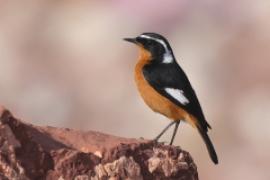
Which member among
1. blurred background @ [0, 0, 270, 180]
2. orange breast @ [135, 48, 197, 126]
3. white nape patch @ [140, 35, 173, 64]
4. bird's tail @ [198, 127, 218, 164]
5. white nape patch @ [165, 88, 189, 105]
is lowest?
blurred background @ [0, 0, 270, 180]

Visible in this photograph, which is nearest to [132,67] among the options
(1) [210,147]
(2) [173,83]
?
(2) [173,83]

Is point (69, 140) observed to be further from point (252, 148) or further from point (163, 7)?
point (163, 7)

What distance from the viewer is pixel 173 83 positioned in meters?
12.0

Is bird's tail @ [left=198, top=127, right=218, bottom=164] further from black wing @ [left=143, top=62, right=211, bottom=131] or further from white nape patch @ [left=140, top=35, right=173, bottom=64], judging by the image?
white nape patch @ [left=140, top=35, right=173, bottom=64]

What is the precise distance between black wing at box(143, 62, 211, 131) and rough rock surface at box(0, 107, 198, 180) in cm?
321

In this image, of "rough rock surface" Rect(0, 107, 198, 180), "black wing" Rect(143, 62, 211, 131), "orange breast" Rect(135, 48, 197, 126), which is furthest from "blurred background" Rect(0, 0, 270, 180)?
"rough rock surface" Rect(0, 107, 198, 180)

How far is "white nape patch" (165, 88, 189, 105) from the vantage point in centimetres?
1172

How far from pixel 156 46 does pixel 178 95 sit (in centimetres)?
108

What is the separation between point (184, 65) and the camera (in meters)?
22.9

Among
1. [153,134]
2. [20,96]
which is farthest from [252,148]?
[20,96]

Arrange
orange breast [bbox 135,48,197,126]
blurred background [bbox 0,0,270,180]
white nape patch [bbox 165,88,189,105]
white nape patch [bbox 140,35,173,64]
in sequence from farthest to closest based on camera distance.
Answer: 1. blurred background [bbox 0,0,270,180]
2. white nape patch [bbox 140,35,173,64]
3. orange breast [bbox 135,48,197,126]
4. white nape patch [bbox 165,88,189,105]

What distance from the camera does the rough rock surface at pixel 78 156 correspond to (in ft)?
23.6

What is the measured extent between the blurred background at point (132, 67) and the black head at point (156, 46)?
23.8 feet

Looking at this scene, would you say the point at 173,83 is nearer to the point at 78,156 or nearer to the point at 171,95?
the point at 171,95
